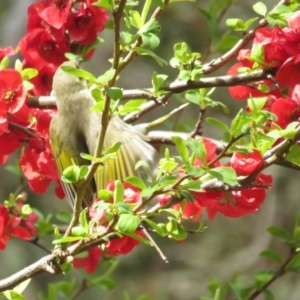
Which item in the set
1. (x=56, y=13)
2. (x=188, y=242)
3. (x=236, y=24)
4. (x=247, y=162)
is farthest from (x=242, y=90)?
(x=188, y=242)

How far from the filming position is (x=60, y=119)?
1295 mm

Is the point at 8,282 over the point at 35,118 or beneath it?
beneath

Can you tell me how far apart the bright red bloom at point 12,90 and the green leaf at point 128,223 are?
1.13 feet

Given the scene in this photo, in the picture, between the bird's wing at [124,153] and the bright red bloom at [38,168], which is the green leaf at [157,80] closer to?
the bird's wing at [124,153]

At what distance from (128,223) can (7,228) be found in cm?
39

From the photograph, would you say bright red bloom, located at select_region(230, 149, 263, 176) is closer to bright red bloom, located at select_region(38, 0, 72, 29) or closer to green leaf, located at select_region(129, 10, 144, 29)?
green leaf, located at select_region(129, 10, 144, 29)

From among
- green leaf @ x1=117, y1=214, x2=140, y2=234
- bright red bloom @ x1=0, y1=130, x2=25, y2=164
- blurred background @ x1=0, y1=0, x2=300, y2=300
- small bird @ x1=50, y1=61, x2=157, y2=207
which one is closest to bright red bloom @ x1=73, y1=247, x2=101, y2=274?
small bird @ x1=50, y1=61, x2=157, y2=207

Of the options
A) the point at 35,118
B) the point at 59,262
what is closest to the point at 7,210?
the point at 35,118

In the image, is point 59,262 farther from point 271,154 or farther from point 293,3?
point 293,3

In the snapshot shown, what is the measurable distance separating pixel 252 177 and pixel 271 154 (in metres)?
0.05

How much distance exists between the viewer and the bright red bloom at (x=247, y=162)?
87 centimetres

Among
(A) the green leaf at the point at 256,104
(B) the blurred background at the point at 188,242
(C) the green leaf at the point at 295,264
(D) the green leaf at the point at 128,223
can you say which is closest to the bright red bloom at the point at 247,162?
(A) the green leaf at the point at 256,104

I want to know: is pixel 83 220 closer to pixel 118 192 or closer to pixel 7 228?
pixel 118 192

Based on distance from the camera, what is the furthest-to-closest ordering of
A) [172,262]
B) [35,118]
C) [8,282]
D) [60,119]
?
[172,262], [60,119], [35,118], [8,282]
